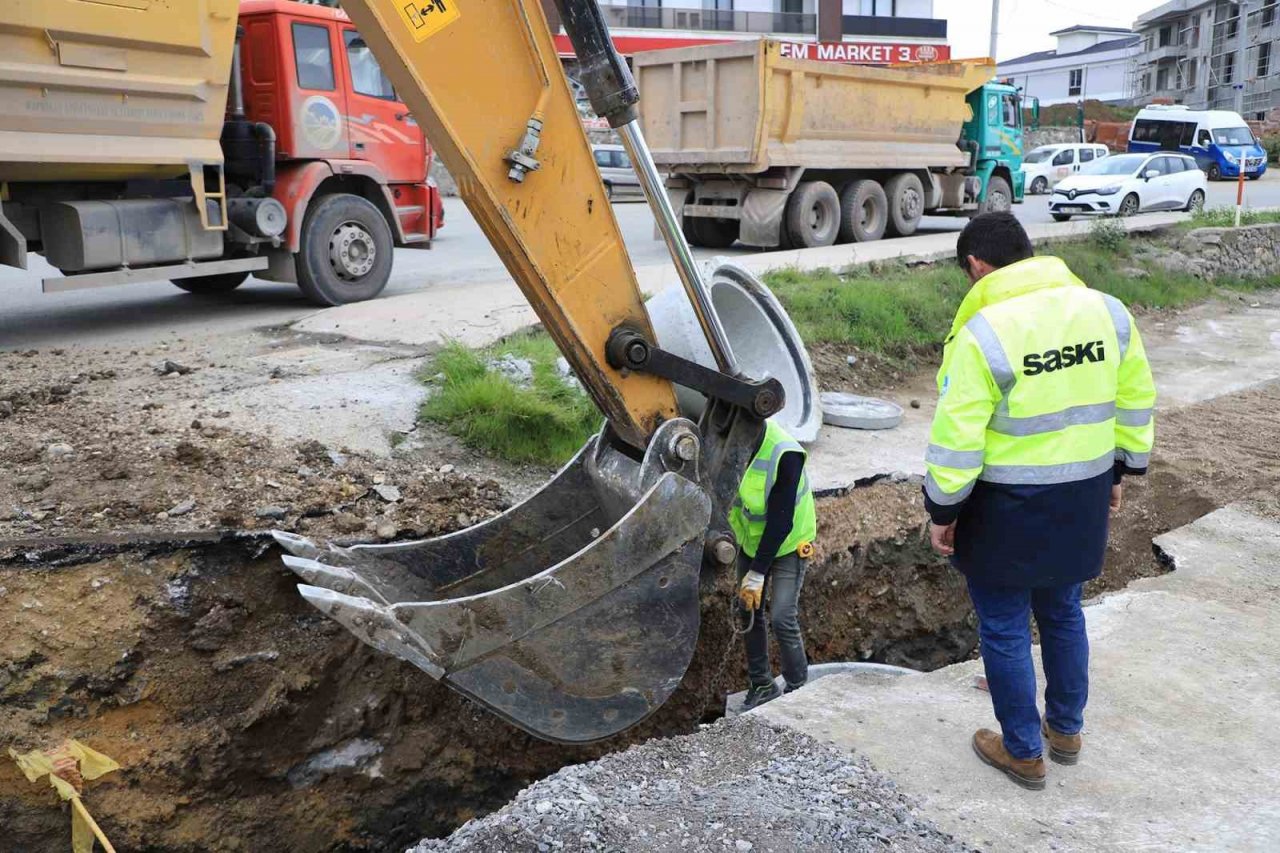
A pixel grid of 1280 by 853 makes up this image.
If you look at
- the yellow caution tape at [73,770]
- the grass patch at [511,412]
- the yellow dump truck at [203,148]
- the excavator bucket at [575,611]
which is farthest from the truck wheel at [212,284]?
the excavator bucket at [575,611]

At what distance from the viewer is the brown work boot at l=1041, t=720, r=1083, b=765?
3311 millimetres

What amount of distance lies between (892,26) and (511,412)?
41.1 meters

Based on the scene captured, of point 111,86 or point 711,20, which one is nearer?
point 111,86

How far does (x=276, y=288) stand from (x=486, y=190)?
835 cm

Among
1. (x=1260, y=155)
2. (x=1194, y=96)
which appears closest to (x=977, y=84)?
(x=1260, y=155)

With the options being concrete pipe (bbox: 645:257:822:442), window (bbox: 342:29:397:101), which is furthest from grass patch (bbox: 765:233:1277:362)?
window (bbox: 342:29:397:101)

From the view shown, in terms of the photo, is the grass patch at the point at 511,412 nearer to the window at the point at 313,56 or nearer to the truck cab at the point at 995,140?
the window at the point at 313,56

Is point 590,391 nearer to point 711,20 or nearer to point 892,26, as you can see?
point 711,20

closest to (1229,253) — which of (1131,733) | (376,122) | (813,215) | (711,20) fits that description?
(813,215)

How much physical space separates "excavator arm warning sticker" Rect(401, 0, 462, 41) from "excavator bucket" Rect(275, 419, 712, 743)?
1.42 metres

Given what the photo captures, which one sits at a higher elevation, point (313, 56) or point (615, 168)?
point (313, 56)

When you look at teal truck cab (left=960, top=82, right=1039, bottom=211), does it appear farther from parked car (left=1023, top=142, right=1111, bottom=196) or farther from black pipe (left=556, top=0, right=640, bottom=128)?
black pipe (left=556, top=0, right=640, bottom=128)

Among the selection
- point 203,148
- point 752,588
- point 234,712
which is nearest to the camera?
point 752,588

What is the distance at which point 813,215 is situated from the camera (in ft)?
46.3
